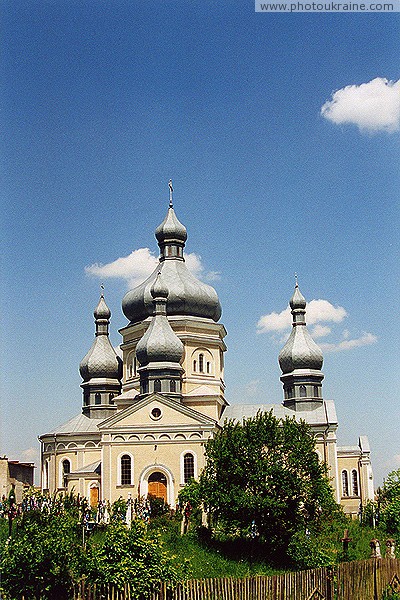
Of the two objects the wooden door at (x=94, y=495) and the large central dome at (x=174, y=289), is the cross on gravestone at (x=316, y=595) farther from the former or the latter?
the large central dome at (x=174, y=289)

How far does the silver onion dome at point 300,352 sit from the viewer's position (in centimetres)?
5653

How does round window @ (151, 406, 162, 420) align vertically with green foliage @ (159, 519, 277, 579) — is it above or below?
above

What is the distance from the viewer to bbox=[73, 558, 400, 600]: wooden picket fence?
16734 mm

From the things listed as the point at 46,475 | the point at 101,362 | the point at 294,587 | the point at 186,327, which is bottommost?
the point at 294,587

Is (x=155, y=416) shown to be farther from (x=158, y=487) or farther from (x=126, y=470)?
(x=158, y=487)

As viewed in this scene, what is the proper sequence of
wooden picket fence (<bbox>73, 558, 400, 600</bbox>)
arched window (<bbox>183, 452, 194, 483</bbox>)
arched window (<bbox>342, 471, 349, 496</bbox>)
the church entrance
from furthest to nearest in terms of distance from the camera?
arched window (<bbox>342, 471, 349, 496</bbox>) < the church entrance < arched window (<bbox>183, 452, 194, 483</bbox>) < wooden picket fence (<bbox>73, 558, 400, 600</bbox>)

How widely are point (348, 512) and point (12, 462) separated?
22.2m

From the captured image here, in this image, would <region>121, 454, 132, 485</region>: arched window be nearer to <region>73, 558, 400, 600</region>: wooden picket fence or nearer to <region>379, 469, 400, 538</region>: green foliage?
<region>379, 469, 400, 538</region>: green foliage

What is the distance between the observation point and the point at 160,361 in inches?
1930

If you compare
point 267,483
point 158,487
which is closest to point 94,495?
point 158,487

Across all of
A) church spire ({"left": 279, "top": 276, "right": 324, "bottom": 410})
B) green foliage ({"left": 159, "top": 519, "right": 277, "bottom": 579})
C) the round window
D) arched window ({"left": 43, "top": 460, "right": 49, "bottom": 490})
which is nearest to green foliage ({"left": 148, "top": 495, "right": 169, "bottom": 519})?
green foliage ({"left": 159, "top": 519, "right": 277, "bottom": 579})

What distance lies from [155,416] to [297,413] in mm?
12906

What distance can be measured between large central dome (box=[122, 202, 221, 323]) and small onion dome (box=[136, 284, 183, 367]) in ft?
8.56

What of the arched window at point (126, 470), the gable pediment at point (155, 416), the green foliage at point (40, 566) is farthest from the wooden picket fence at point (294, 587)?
the arched window at point (126, 470)
